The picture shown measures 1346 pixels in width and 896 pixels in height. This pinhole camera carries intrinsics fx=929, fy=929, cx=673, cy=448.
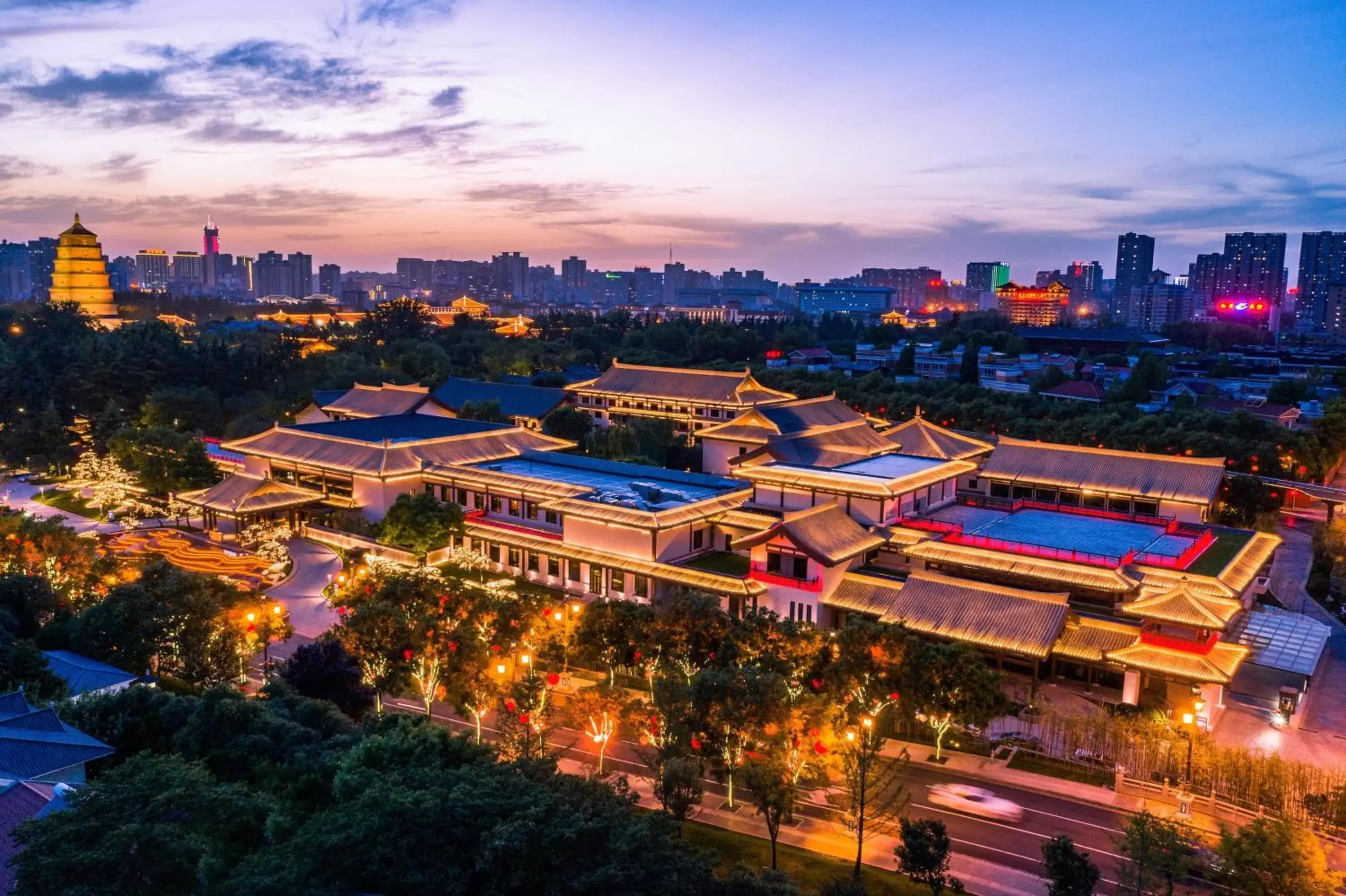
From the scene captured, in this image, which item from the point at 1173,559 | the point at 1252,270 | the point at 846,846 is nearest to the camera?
the point at 846,846

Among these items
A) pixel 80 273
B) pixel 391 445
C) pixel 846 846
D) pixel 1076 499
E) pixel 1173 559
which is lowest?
pixel 846 846

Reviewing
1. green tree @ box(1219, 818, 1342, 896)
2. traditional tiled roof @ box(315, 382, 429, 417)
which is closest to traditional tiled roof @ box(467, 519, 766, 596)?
green tree @ box(1219, 818, 1342, 896)

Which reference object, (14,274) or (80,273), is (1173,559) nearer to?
(80,273)

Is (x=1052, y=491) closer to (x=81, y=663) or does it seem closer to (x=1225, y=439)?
(x=1225, y=439)

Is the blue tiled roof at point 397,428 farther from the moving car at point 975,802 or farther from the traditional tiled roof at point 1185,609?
the traditional tiled roof at point 1185,609

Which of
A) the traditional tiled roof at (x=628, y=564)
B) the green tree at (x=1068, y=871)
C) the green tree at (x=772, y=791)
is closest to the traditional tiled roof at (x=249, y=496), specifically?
the traditional tiled roof at (x=628, y=564)

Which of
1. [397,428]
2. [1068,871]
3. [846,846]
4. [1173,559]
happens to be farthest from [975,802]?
[397,428]

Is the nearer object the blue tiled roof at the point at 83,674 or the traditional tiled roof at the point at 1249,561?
the blue tiled roof at the point at 83,674
